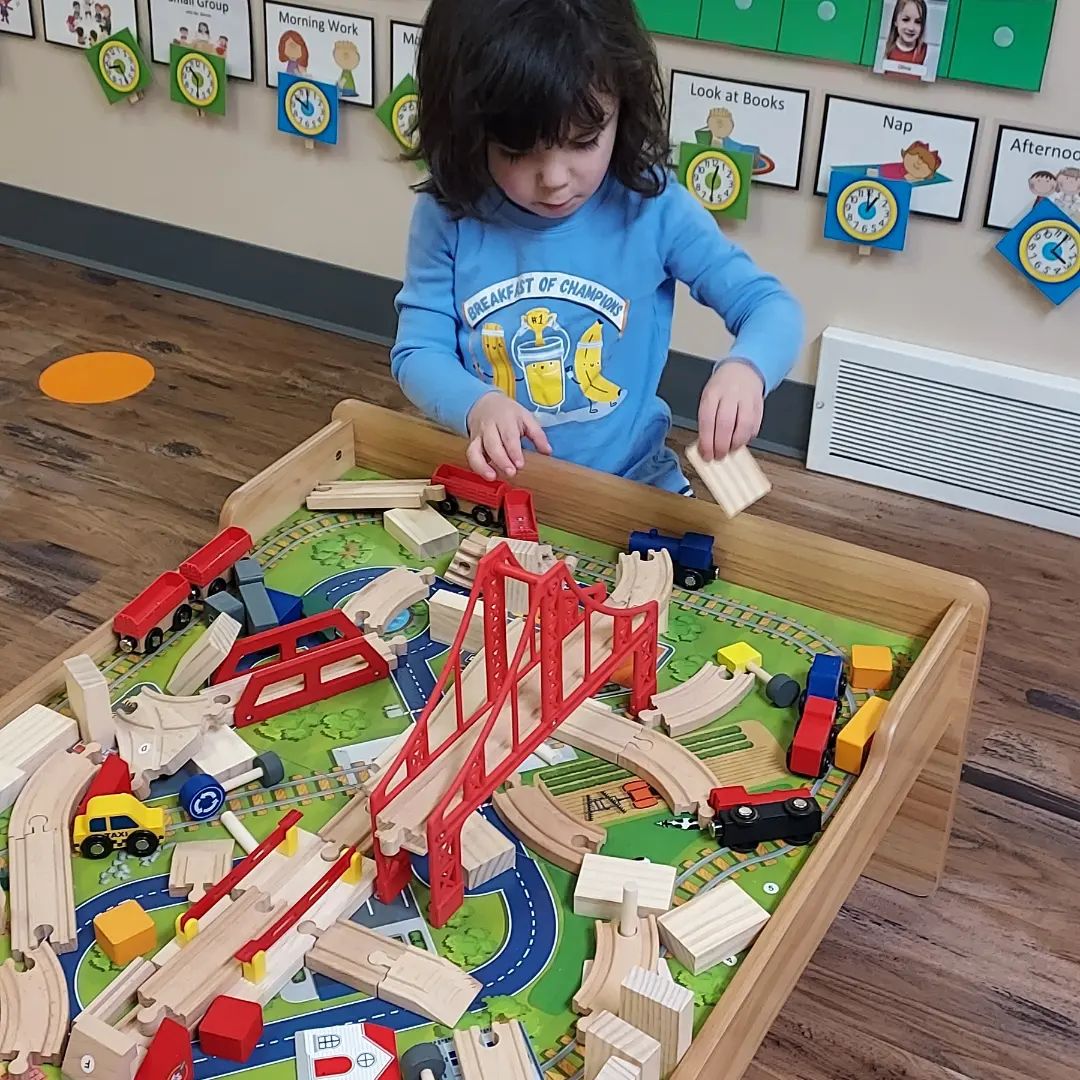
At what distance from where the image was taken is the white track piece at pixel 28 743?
2.77ft

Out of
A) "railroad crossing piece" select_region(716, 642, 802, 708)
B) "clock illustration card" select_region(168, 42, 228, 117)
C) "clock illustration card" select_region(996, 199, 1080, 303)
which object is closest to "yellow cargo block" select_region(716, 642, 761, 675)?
"railroad crossing piece" select_region(716, 642, 802, 708)

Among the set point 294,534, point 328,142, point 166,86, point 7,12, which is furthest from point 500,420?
point 7,12

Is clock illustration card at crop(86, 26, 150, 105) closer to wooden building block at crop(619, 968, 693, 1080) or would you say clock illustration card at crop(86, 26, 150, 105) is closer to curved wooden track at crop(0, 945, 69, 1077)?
curved wooden track at crop(0, 945, 69, 1077)

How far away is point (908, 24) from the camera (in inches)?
66.7

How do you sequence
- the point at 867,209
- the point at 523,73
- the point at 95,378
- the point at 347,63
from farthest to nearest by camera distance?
the point at 95,378 → the point at 347,63 → the point at 867,209 → the point at 523,73

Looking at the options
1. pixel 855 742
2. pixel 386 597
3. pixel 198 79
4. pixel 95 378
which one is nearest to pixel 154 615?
pixel 386 597

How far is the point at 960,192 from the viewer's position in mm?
1775

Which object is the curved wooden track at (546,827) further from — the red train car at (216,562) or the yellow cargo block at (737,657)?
the red train car at (216,562)

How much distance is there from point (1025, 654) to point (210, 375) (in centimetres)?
135

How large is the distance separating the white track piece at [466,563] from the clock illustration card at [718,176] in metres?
1.02

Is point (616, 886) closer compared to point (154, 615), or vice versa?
point (616, 886)

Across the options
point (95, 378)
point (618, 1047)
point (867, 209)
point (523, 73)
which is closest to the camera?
point (618, 1047)

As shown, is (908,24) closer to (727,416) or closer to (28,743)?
(727,416)

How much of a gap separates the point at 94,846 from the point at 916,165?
140cm
